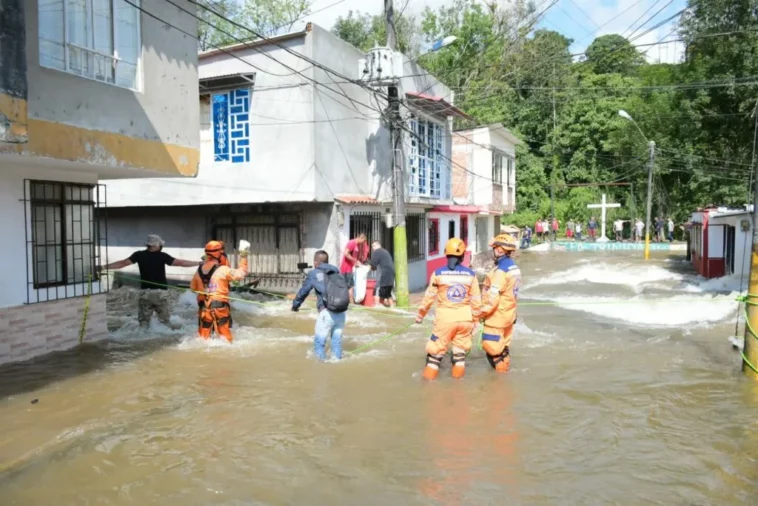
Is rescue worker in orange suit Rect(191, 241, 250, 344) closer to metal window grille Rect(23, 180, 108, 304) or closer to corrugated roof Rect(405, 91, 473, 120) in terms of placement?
metal window grille Rect(23, 180, 108, 304)

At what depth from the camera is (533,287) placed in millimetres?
20922

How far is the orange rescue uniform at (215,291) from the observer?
29.1ft

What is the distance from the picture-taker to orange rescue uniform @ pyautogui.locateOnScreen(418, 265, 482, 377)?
23.9ft

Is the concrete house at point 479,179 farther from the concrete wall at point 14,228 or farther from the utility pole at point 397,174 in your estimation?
the concrete wall at point 14,228

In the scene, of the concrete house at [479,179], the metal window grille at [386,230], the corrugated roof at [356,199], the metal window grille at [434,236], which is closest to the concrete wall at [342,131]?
the corrugated roof at [356,199]

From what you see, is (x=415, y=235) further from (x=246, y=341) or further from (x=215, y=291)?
(x=215, y=291)

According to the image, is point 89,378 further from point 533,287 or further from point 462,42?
point 462,42

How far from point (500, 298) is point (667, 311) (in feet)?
27.3

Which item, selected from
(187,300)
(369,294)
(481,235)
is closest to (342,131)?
(369,294)

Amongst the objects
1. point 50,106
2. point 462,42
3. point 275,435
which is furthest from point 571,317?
point 462,42

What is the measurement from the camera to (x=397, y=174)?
14555 millimetres

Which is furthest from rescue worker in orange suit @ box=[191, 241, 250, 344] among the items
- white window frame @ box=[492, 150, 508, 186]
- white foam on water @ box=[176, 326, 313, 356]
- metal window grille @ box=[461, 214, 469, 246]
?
white window frame @ box=[492, 150, 508, 186]

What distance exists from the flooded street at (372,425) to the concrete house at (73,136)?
862 millimetres

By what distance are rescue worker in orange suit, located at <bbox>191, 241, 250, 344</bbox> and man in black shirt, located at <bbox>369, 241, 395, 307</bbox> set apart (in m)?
5.54
